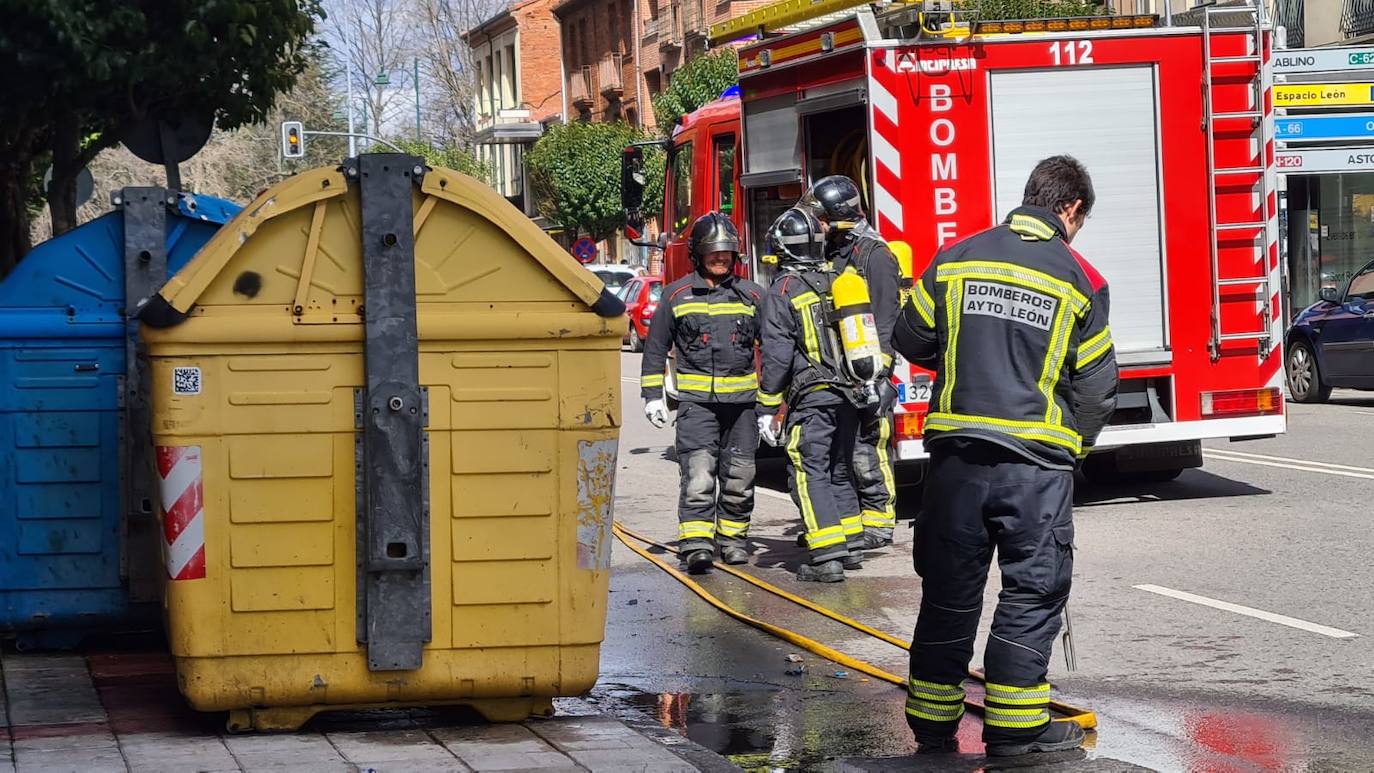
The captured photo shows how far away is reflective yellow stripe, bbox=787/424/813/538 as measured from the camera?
9.28 m

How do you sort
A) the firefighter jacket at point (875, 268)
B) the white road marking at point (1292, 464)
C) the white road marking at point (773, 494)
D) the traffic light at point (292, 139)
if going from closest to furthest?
1. the firefighter jacket at point (875, 268)
2. the white road marking at point (1292, 464)
3. the white road marking at point (773, 494)
4. the traffic light at point (292, 139)

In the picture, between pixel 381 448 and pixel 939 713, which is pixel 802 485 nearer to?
pixel 939 713

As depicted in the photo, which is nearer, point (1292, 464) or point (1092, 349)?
point (1092, 349)

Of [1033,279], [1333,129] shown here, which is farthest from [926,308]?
[1333,129]

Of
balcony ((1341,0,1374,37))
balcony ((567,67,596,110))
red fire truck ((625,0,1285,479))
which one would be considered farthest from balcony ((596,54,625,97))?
red fire truck ((625,0,1285,479))

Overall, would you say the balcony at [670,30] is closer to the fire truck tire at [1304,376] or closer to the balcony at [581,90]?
the balcony at [581,90]

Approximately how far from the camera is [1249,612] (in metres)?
8.13

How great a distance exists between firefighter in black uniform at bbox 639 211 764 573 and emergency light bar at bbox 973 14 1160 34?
2.54 meters

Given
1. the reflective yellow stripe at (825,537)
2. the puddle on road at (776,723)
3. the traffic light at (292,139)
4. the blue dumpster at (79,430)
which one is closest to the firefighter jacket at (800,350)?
the reflective yellow stripe at (825,537)

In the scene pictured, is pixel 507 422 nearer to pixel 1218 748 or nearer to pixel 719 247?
pixel 1218 748

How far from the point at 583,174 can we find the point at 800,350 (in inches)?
1784

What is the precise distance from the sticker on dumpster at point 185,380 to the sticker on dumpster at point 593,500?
117 cm

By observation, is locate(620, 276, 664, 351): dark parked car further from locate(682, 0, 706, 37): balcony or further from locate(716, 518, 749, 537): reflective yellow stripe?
locate(716, 518, 749, 537): reflective yellow stripe

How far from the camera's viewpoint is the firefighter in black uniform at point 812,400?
9320 mm
